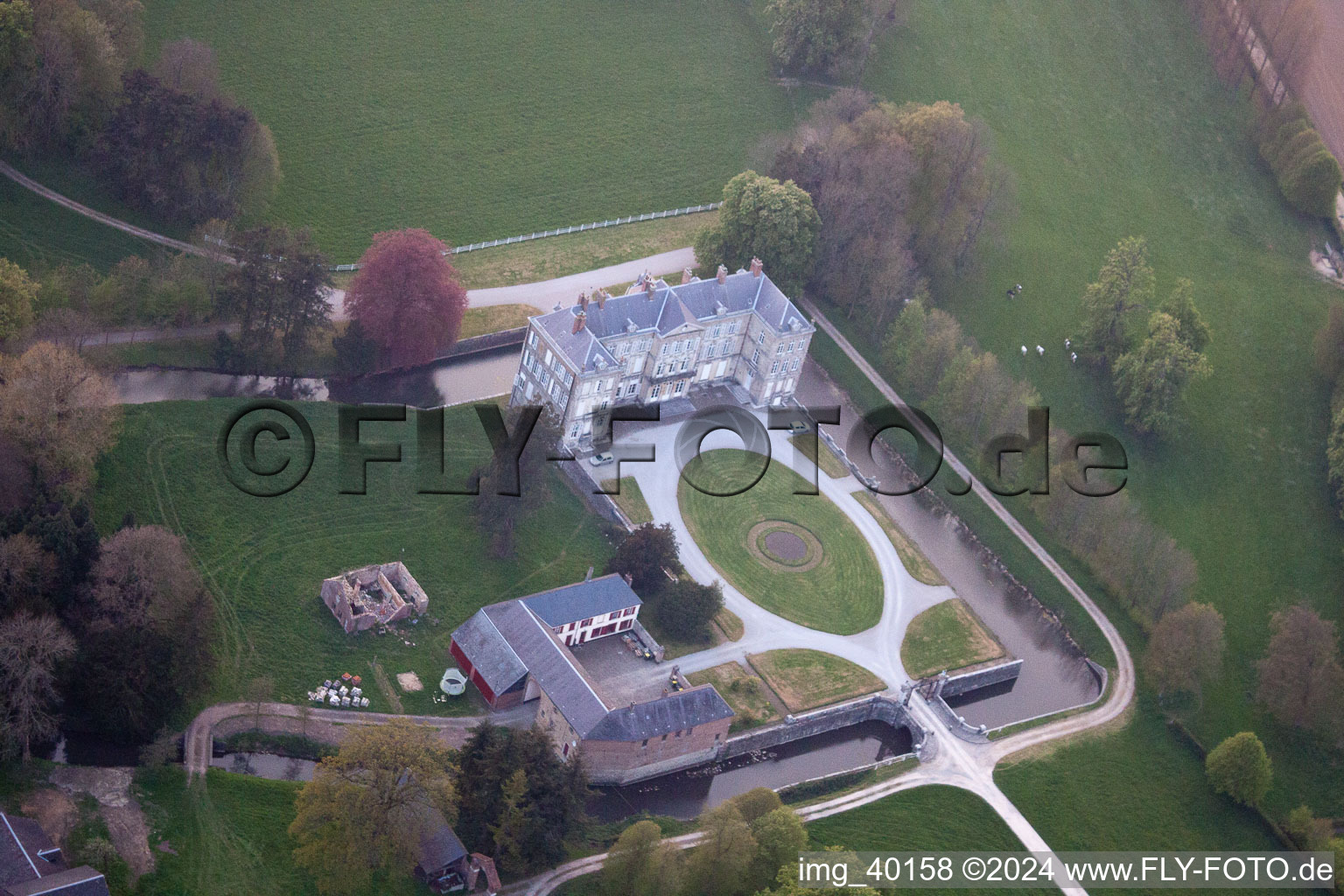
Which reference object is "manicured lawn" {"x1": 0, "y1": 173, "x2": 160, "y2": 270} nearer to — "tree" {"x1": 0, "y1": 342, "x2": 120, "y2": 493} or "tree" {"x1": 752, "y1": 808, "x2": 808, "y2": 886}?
"tree" {"x1": 0, "y1": 342, "x2": 120, "y2": 493}

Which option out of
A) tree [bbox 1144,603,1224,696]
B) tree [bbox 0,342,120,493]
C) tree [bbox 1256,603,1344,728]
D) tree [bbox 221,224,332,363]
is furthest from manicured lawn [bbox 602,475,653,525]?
tree [bbox 1256,603,1344,728]

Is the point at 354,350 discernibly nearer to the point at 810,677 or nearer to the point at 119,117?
the point at 119,117

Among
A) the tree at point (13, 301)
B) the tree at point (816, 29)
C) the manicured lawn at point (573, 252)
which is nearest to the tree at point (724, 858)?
the tree at point (13, 301)

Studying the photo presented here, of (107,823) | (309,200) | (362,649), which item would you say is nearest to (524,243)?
(309,200)

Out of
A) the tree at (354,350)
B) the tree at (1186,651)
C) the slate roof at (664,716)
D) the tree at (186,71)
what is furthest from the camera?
the tree at (186,71)

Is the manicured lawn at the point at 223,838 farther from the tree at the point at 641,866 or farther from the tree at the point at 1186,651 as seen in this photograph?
the tree at the point at 1186,651
